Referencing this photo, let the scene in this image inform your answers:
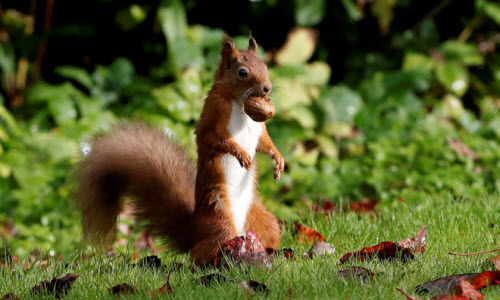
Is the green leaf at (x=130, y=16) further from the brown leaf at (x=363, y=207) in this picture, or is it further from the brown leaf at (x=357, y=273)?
the brown leaf at (x=357, y=273)

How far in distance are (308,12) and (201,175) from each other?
3.57 metres

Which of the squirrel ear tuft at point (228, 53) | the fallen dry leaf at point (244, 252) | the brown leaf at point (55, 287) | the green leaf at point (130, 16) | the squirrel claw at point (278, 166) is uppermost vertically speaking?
the squirrel ear tuft at point (228, 53)

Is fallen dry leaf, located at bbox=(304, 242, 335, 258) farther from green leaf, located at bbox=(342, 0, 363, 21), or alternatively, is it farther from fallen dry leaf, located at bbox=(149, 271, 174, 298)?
green leaf, located at bbox=(342, 0, 363, 21)

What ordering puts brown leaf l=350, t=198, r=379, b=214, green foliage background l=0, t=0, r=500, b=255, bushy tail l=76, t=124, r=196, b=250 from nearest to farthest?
bushy tail l=76, t=124, r=196, b=250
brown leaf l=350, t=198, r=379, b=214
green foliage background l=0, t=0, r=500, b=255

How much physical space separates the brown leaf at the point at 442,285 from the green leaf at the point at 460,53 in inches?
177

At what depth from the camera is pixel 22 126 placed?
17.6 feet

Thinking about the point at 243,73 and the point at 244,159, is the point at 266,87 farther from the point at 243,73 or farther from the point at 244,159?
the point at 244,159

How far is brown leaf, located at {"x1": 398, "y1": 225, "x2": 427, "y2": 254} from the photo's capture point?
7.75ft

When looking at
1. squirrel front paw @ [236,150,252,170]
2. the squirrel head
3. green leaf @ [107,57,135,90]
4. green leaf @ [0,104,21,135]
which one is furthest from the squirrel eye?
green leaf @ [107,57,135,90]

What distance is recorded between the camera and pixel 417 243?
2449mm

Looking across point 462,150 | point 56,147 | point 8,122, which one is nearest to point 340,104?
point 462,150

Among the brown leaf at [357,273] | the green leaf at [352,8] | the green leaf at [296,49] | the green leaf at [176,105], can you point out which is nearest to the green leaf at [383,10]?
the green leaf at [352,8]

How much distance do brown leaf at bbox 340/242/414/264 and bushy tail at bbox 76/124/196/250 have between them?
741 mm

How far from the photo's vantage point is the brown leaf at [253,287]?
1.97m
